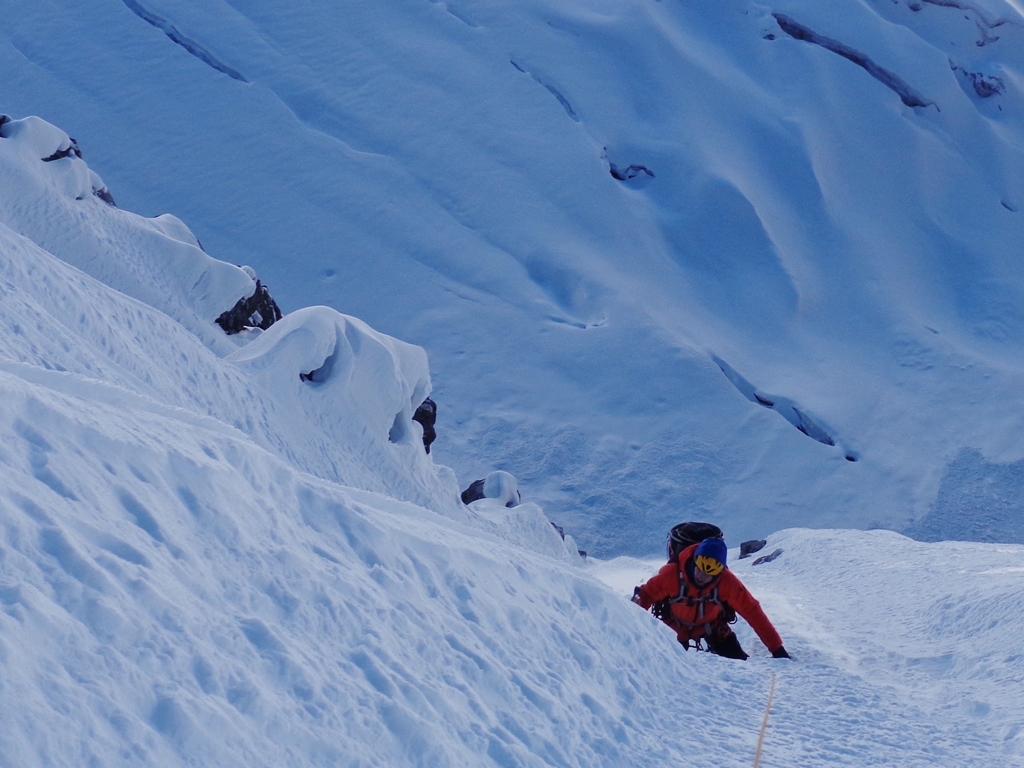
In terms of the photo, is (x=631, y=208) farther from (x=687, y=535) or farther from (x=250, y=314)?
(x=687, y=535)

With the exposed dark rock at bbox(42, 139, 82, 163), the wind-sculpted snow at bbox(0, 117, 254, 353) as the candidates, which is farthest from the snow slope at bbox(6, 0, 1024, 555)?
the exposed dark rock at bbox(42, 139, 82, 163)

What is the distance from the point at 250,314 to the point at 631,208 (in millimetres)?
13162

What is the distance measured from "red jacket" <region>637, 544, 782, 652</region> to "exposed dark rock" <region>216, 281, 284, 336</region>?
731 cm

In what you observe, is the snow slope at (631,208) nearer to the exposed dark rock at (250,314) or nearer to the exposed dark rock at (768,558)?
the exposed dark rock at (768,558)

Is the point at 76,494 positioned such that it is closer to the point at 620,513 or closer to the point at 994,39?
the point at 620,513

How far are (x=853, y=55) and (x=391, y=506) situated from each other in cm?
2643

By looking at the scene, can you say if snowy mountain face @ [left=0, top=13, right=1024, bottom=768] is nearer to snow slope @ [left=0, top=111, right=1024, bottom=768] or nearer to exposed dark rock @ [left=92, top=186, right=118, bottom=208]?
snow slope @ [left=0, top=111, right=1024, bottom=768]

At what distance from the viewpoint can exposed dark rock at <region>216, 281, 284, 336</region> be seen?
11.6 m

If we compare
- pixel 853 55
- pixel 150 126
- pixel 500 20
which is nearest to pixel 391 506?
pixel 150 126

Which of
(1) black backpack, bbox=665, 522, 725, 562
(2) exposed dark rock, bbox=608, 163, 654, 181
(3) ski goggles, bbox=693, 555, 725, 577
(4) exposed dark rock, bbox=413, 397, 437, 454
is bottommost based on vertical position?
(2) exposed dark rock, bbox=608, 163, 654, 181

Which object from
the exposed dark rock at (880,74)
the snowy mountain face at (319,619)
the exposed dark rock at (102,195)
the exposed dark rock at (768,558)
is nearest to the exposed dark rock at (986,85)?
the exposed dark rock at (880,74)

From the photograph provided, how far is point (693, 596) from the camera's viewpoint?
5.40 meters

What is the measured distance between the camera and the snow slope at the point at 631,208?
1922 cm

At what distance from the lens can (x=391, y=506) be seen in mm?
4215
